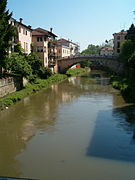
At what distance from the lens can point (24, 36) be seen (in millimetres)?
41562

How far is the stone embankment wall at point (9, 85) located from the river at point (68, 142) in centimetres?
367

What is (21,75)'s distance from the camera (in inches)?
1211

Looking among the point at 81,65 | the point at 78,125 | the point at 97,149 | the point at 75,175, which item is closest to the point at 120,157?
the point at 97,149

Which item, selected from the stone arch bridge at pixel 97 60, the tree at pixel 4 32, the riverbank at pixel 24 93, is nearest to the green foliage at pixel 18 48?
the riverbank at pixel 24 93

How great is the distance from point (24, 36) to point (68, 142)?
30.7 meters

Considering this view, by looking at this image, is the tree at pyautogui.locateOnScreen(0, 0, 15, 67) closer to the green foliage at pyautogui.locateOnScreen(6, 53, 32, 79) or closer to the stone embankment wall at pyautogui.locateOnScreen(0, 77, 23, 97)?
the stone embankment wall at pyautogui.locateOnScreen(0, 77, 23, 97)

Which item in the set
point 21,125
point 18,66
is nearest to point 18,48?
point 18,66

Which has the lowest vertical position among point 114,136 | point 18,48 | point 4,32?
point 114,136

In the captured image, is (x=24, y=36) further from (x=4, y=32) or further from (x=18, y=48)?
(x=4, y=32)

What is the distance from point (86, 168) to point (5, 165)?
3623 mm

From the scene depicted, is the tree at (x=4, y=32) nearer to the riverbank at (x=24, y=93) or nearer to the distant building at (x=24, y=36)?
the riverbank at (x=24, y=93)

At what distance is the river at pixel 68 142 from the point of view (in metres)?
10.7

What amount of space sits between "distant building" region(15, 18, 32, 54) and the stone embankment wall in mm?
9884

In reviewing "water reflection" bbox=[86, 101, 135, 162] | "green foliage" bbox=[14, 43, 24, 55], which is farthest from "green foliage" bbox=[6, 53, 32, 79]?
"water reflection" bbox=[86, 101, 135, 162]
